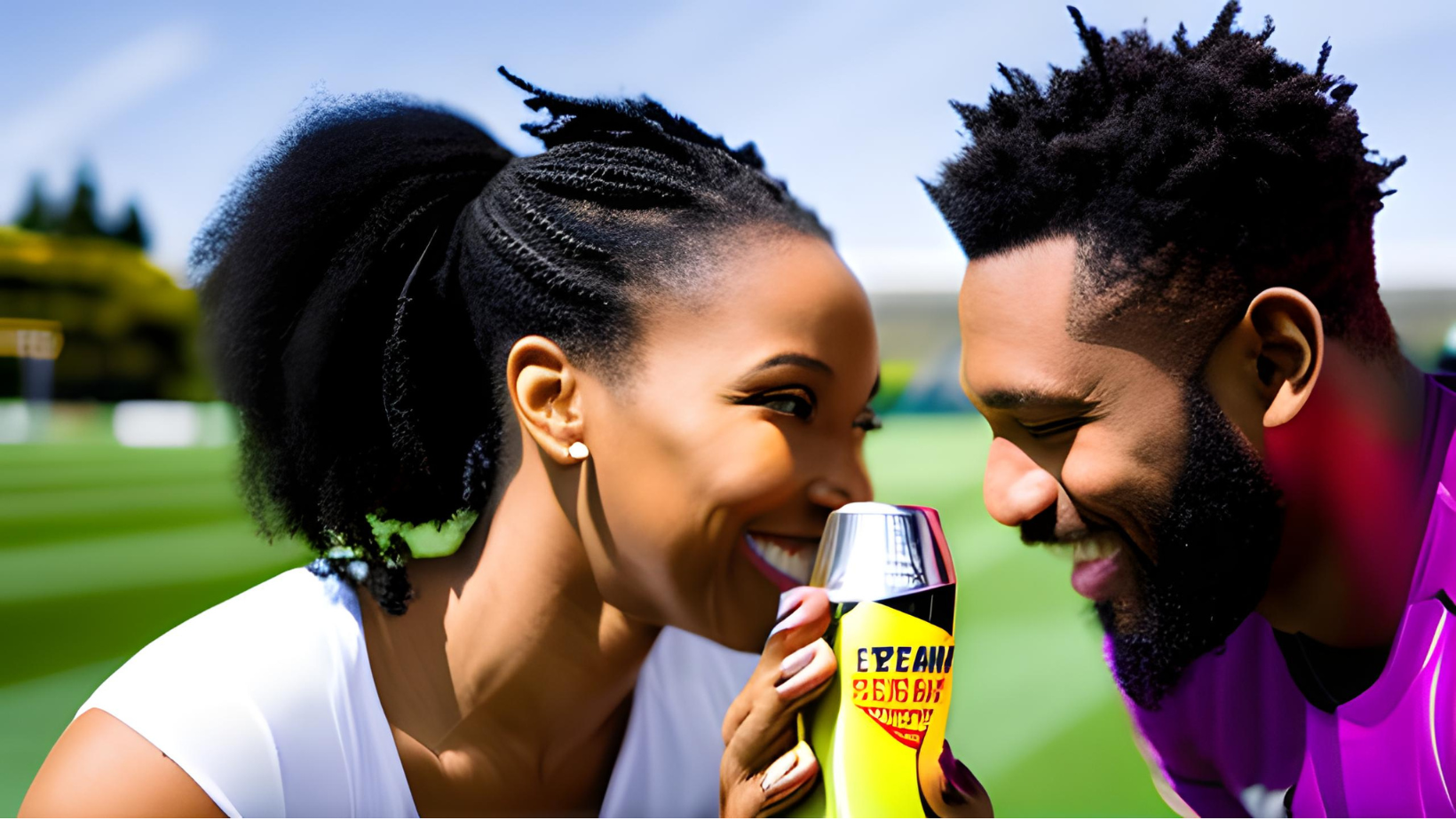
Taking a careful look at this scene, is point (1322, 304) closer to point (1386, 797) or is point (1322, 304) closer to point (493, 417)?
point (1386, 797)

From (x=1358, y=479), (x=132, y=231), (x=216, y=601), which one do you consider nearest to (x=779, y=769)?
(x=1358, y=479)

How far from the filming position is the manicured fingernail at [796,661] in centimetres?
170

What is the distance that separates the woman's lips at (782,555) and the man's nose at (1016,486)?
→ 36cm

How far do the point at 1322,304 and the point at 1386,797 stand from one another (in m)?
0.96

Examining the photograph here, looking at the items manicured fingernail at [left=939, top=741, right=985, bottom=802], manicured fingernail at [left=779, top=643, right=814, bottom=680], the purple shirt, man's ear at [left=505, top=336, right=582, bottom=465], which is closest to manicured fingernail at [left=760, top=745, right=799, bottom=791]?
manicured fingernail at [left=779, top=643, right=814, bottom=680]

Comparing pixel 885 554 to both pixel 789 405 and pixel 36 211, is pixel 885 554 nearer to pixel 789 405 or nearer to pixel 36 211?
pixel 789 405

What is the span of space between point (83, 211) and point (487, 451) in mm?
44491

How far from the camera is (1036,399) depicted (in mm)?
2023

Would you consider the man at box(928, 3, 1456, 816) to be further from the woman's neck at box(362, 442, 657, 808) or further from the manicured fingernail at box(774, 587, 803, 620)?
the woman's neck at box(362, 442, 657, 808)

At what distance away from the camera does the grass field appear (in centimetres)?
408

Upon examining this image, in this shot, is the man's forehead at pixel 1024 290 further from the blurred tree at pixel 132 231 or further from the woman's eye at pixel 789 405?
the blurred tree at pixel 132 231

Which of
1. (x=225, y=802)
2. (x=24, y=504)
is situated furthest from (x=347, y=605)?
(x=24, y=504)

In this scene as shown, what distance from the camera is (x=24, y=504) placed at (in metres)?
12.2

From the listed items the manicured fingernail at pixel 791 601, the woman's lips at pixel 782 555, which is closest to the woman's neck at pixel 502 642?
the woman's lips at pixel 782 555
